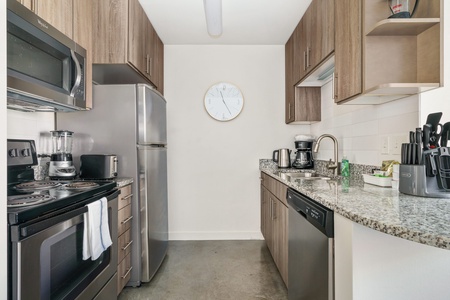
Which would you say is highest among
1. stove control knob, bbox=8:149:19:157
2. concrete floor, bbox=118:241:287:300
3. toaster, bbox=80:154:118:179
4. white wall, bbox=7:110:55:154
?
white wall, bbox=7:110:55:154

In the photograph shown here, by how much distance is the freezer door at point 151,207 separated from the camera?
1975 millimetres

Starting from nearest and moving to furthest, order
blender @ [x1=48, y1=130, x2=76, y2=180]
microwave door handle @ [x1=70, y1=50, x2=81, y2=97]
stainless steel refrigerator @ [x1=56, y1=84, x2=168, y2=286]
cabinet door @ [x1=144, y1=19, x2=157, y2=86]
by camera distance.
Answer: microwave door handle @ [x1=70, y1=50, x2=81, y2=97] < blender @ [x1=48, y1=130, x2=76, y2=180] < stainless steel refrigerator @ [x1=56, y1=84, x2=168, y2=286] < cabinet door @ [x1=144, y1=19, x2=157, y2=86]

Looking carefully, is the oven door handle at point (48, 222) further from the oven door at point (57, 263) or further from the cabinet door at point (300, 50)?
the cabinet door at point (300, 50)

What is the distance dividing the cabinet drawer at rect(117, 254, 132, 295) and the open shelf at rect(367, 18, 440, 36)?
2.17m

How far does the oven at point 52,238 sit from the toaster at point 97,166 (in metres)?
0.22

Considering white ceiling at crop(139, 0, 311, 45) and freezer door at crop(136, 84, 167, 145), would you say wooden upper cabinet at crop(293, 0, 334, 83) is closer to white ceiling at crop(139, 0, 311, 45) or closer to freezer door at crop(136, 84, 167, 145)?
white ceiling at crop(139, 0, 311, 45)

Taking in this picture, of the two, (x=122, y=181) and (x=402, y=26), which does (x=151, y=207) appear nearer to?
(x=122, y=181)

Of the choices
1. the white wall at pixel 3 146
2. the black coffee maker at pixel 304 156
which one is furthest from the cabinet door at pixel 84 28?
the black coffee maker at pixel 304 156

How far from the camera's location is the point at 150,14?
2400 millimetres

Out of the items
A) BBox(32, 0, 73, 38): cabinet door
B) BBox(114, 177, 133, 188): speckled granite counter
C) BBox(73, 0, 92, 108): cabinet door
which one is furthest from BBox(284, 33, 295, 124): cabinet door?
BBox(32, 0, 73, 38): cabinet door

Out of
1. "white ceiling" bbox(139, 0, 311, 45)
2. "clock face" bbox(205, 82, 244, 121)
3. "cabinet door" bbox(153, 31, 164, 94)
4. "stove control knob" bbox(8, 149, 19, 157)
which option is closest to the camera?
"stove control knob" bbox(8, 149, 19, 157)

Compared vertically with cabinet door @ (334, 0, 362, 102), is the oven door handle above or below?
below

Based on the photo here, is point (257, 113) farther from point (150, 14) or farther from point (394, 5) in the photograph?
point (394, 5)

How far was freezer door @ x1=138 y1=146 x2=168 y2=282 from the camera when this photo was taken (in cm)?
197
